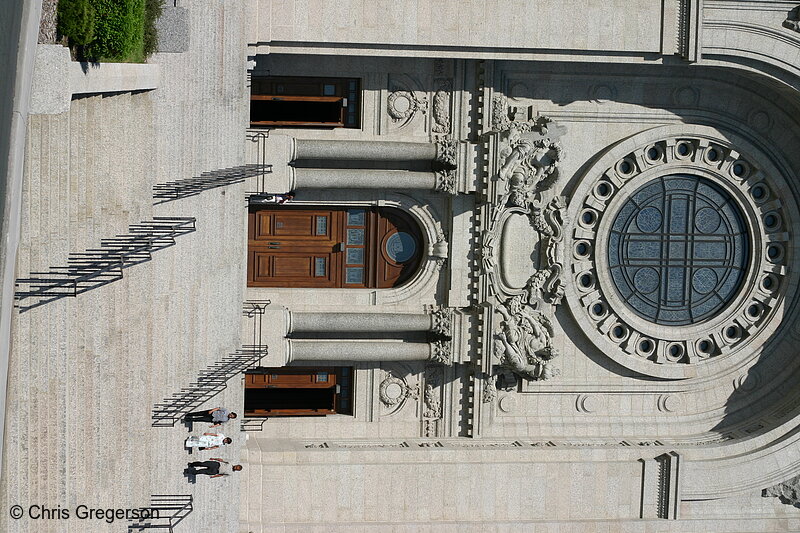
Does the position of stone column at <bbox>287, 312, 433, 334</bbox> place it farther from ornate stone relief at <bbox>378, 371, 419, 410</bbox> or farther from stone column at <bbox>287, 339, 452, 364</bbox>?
ornate stone relief at <bbox>378, 371, 419, 410</bbox>

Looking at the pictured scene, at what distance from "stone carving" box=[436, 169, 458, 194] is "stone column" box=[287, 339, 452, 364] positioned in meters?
3.10

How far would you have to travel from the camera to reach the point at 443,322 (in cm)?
2344

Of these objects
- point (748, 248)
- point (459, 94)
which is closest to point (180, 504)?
point (459, 94)

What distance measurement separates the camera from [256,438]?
23.3 meters

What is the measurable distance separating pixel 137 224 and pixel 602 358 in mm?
11977

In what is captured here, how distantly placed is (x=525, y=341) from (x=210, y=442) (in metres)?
7.39

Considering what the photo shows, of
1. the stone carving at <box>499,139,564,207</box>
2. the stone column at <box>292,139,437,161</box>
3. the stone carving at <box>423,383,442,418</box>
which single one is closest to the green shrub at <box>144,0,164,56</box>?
the stone column at <box>292,139,437,161</box>

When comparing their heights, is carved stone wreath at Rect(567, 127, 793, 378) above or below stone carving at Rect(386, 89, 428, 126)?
below

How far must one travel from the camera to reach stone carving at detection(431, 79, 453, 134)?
23.6 metres

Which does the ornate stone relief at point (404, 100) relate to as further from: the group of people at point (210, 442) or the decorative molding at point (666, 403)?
the decorative molding at point (666, 403)

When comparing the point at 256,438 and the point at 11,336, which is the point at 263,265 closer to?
the point at 256,438

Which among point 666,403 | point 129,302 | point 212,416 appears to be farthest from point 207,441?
point 666,403

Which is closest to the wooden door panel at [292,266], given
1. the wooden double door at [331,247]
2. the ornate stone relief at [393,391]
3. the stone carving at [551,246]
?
the wooden double door at [331,247]

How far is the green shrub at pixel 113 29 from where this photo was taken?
14.7 meters
